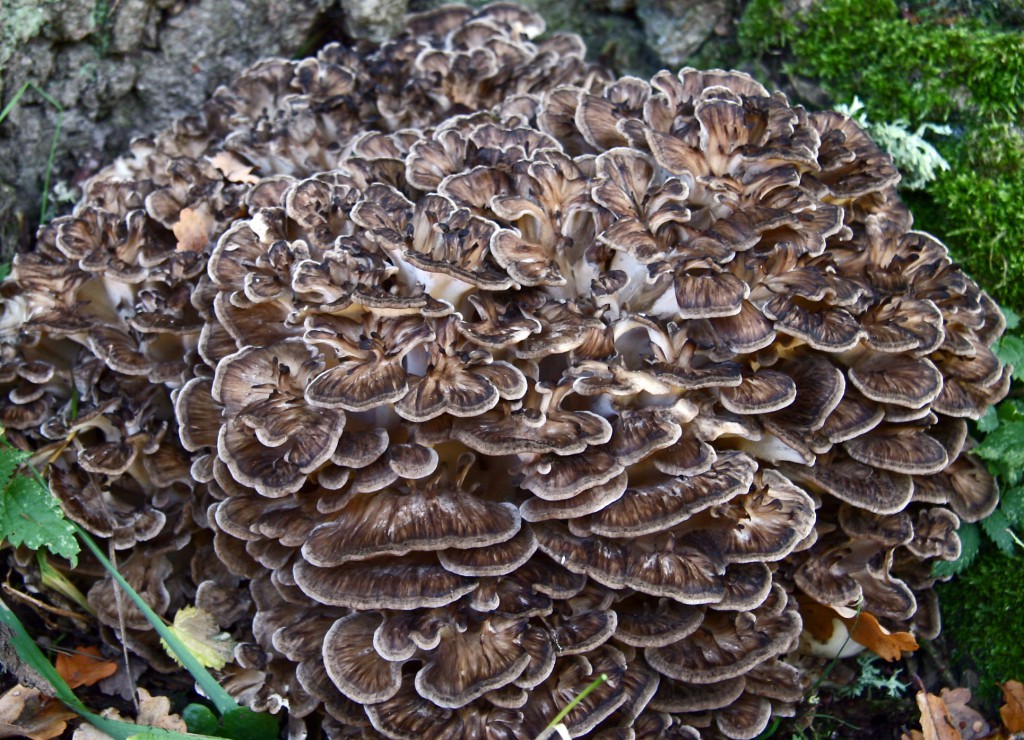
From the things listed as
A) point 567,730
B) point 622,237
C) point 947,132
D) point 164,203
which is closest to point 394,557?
point 567,730

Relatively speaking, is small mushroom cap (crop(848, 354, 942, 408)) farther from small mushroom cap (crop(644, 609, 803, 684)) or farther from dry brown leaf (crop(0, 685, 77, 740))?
dry brown leaf (crop(0, 685, 77, 740))

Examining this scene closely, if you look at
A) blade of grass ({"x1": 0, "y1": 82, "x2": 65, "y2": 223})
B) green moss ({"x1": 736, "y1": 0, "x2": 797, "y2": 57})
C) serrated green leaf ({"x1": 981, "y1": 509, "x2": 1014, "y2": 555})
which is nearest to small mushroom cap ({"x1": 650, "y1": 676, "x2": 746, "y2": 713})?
serrated green leaf ({"x1": 981, "y1": 509, "x2": 1014, "y2": 555})

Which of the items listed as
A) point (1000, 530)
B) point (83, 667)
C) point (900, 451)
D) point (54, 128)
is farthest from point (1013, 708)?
point (54, 128)

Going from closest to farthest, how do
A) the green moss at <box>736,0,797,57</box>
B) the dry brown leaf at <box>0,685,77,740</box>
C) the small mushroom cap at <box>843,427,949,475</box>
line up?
the dry brown leaf at <box>0,685,77,740</box> < the small mushroom cap at <box>843,427,949,475</box> < the green moss at <box>736,0,797,57</box>

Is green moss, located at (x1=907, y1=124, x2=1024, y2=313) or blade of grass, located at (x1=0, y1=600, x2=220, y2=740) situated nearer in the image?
blade of grass, located at (x1=0, y1=600, x2=220, y2=740)

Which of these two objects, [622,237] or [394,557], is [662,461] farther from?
[394,557]

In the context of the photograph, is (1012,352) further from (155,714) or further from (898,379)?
(155,714)

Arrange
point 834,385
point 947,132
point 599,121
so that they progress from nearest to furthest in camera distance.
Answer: point 834,385 < point 599,121 < point 947,132
